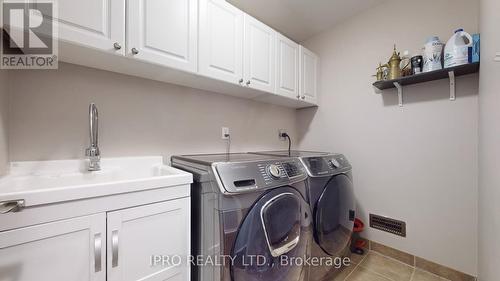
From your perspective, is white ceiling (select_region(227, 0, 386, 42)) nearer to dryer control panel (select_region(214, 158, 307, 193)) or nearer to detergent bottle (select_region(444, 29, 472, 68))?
detergent bottle (select_region(444, 29, 472, 68))

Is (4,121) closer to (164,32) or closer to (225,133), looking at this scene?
(164,32)

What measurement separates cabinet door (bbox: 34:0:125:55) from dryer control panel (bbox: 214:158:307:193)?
2.87ft

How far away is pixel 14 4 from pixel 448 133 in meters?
2.82

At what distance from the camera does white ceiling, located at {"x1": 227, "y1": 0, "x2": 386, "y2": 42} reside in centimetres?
191

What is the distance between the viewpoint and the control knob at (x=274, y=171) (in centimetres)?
117

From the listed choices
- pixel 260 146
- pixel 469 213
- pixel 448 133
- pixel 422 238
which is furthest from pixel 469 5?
pixel 260 146

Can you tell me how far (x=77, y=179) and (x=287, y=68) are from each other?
1.93 m

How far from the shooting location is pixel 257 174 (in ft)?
3.70

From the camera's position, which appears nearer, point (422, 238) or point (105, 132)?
point (105, 132)

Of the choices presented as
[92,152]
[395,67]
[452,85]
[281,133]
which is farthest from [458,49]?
[92,152]

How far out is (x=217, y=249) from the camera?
39.3 inches

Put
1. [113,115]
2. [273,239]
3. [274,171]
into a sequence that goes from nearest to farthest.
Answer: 1. [273,239]
2. [274,171]
3. [113,115]

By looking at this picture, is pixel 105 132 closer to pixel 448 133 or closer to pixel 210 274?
pixel 210 274

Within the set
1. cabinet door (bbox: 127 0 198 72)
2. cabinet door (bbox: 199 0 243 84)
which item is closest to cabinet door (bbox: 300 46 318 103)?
cabinet door (bbox: 199 0 243 84)
